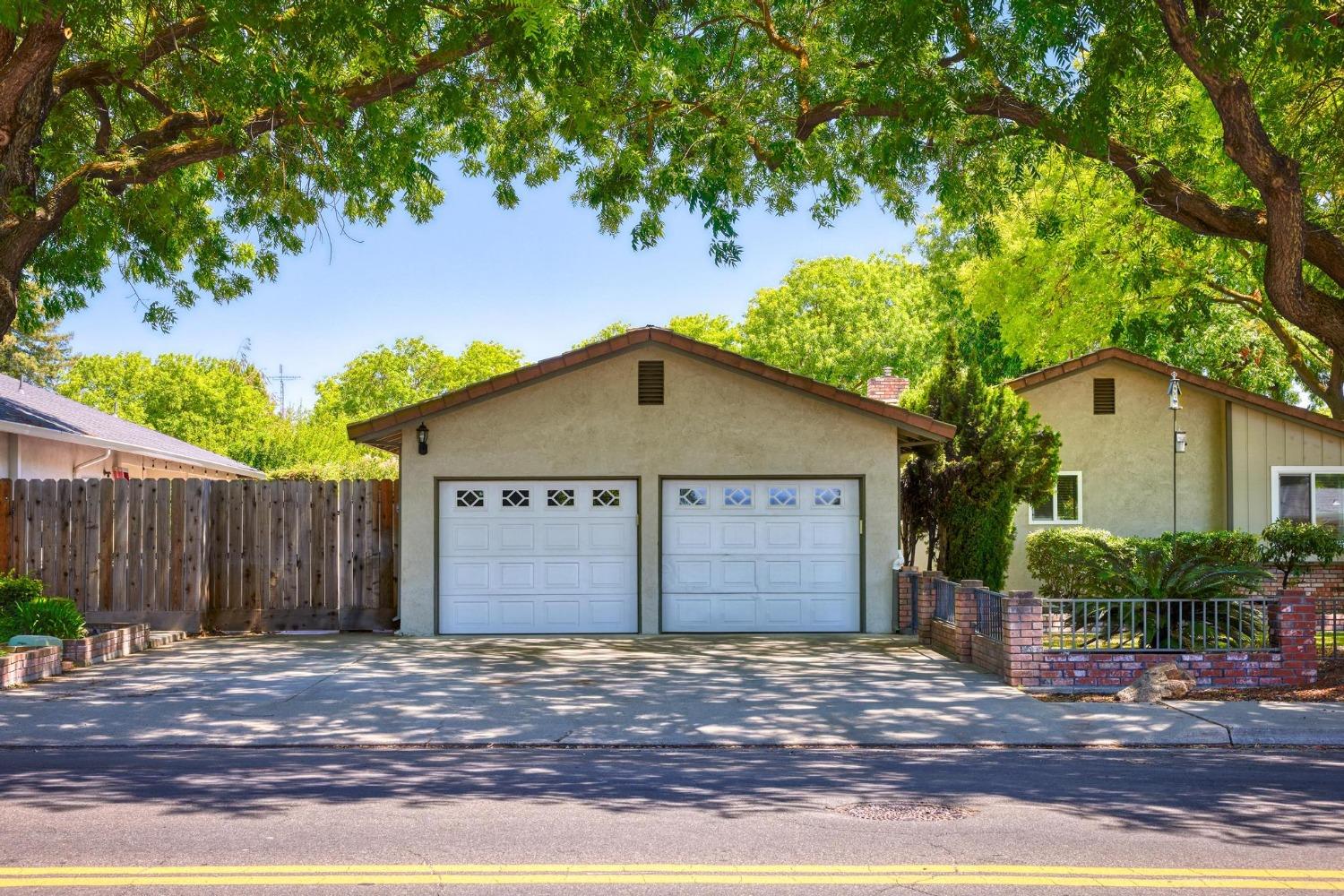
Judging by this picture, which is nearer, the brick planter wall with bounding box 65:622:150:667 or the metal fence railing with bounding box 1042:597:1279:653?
the metal fence railing with bounding box 1042:597:1279:653

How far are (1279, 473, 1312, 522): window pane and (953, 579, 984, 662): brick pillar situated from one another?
11.1 m

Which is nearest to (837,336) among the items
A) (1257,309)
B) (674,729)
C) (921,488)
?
(1257,309)

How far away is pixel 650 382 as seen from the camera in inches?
659

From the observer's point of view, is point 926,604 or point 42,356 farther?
point 42,356

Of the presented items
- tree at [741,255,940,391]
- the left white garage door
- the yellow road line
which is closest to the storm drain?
the yellow road line

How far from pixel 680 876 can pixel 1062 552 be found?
15.9 metres

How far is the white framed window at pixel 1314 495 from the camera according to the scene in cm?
2208

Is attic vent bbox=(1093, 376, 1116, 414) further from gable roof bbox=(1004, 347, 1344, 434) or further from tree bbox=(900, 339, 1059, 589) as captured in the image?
tree bbox=(900, 339, 1059, 589)

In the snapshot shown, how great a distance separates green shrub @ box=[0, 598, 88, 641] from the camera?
14.1 metres

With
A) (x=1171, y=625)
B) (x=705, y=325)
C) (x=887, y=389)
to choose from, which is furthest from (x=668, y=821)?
(x=705, y=325)

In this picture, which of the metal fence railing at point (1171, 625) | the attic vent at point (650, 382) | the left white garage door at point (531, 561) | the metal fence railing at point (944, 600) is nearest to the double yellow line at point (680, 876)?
the metal fence railing at point (1171, 625)

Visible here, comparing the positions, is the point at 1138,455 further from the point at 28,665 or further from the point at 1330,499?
the point at 28,665

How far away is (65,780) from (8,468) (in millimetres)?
13536

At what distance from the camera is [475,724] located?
10.3 meters
